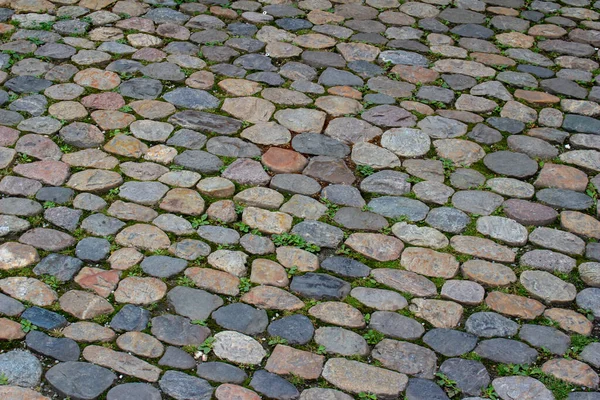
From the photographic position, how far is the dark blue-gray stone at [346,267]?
4.11 m

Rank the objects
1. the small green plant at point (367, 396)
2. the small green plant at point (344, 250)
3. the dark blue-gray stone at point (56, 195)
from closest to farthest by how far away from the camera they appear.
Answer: the small green plant at point (367, 396), the small green plant at point (344, 250), the dark blue-gray stone at point (56, 195)

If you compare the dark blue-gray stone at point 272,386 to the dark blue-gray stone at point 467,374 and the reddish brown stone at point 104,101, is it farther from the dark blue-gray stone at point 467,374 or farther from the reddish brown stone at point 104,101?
the reddish brown stone at point 104,101

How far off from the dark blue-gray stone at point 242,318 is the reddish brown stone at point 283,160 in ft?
3.55

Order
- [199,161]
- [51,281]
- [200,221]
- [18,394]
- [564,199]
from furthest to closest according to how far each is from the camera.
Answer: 1. [199,161]
2. [564,199]
3. [200,221]
4. [51,281]
5. [18,394]

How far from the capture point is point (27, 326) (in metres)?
3.71

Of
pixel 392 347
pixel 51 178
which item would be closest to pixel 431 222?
pixel 392 347

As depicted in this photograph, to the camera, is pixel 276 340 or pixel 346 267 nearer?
pixel 276 340

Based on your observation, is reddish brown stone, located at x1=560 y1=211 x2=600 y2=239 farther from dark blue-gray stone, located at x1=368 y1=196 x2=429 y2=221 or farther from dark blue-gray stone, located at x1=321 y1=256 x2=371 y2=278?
dark blue-gray stone, located at x1=321 y1=256 x2=371 y2=278

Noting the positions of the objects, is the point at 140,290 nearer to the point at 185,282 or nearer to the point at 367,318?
the point at 185,282

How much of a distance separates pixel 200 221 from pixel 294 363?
105cm

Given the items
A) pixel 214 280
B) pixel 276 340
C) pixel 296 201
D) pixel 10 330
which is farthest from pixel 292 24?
pixel 10 330

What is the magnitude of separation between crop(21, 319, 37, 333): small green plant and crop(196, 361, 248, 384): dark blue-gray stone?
76 cm

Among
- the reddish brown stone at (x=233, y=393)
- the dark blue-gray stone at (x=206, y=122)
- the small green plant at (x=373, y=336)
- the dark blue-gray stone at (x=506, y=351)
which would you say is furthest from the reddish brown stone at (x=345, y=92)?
the reddish brown stone at (x=233, y=393)

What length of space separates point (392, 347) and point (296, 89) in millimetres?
2211
